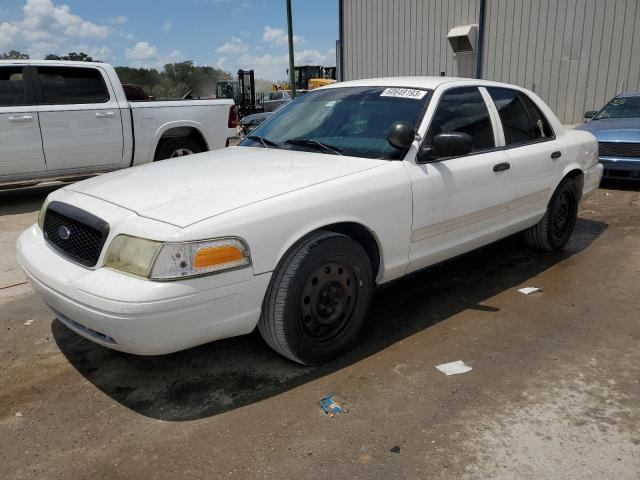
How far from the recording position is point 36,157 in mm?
7289

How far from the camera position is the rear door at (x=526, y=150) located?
433 cm

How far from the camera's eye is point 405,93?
12.7 feet

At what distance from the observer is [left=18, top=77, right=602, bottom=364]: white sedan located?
2.58 meters

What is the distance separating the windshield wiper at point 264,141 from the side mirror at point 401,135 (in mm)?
967

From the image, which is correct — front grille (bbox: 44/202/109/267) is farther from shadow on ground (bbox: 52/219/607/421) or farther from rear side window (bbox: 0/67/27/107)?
rear side window (bbox: 0/67/27/107)

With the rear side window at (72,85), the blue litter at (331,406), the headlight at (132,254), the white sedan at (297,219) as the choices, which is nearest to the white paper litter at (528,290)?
the white sedan at (297,219)

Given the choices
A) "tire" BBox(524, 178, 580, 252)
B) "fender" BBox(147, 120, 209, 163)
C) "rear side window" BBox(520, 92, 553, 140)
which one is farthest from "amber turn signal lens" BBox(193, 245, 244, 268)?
"fender" BBox(147, 120, 209, 163)

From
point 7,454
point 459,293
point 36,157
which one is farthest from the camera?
point 36,157

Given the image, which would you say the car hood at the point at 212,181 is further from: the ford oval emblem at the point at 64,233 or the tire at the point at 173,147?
the tire at the point at 173,147

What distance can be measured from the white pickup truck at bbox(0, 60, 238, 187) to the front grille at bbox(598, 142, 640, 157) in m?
5.80

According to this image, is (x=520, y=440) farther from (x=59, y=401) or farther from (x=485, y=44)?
(x=485, y=44)

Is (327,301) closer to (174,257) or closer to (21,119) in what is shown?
(174,257)

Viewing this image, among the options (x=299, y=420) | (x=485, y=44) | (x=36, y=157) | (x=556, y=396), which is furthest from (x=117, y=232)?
(x=485, y=44)

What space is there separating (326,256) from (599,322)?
83.4 inches
